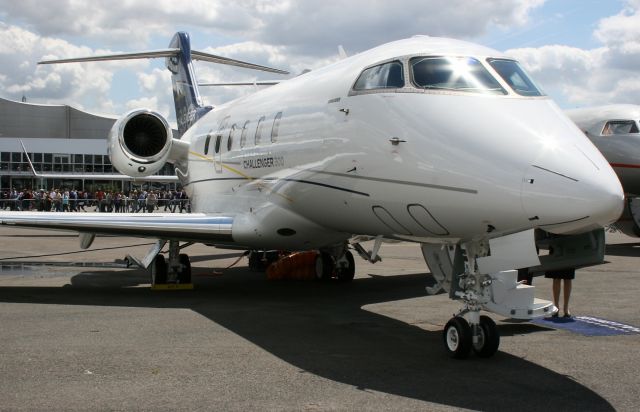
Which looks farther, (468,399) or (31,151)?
(31,151)

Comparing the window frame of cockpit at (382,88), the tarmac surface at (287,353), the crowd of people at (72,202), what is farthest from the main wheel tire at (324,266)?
the crowd of people at (72,202)

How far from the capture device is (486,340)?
723 cm

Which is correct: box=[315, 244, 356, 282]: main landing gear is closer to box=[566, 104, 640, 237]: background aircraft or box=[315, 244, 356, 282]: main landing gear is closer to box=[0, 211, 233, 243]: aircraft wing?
box=[0, 211, 233, 243]: aircraft wing

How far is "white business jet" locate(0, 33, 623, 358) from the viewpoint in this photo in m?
6.20

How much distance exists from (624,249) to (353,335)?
15852 millimetres

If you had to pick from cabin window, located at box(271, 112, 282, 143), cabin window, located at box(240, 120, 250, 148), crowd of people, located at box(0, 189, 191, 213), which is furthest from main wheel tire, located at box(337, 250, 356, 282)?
crowd of people, located at box(0, 189, 191, 213)

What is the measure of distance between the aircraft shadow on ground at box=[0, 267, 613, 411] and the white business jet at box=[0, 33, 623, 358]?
1.92ft

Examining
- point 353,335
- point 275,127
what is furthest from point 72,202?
point 353,335

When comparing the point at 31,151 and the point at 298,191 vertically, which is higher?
the point at 31,151

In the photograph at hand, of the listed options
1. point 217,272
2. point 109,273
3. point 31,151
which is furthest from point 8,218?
point 31,151

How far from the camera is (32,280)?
1412 cm

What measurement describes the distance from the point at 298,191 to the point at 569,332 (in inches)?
145

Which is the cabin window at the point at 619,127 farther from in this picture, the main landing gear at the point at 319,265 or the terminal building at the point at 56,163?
the terminal building at the point at 56,163

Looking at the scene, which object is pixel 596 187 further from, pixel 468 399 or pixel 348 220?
pixel 348 220
